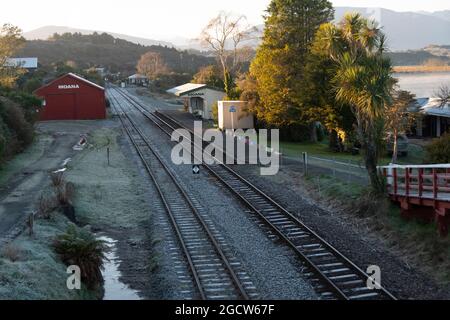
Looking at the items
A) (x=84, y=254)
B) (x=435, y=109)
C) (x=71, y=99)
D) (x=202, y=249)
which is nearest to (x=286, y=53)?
(x=435, y=109)

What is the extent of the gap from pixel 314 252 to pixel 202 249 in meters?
2.91

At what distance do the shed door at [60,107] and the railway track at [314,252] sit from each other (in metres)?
36.6

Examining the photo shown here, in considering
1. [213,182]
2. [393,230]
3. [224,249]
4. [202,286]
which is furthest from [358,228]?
[213,182]

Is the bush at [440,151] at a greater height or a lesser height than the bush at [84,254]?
greater

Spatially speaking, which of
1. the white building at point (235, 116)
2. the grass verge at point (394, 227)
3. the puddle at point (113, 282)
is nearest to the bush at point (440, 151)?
the grass verge at point (394, 227)

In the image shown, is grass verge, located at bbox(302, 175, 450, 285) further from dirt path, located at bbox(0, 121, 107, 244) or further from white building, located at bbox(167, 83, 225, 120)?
white building, located at bbox(167, 83, 225, 120)

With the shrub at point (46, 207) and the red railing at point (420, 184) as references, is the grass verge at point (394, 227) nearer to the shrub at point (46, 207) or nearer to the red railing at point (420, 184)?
the red railing at point (420, 184)

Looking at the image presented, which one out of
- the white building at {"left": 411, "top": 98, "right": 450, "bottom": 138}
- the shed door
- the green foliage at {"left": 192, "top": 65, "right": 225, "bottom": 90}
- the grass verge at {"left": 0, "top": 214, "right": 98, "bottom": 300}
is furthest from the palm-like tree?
the green foliage at {"left": 192, "top": 65, "right": 225, "bottom": 90}

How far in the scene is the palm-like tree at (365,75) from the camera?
19.1 meters

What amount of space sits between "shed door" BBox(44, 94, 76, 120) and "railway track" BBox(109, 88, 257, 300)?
32.8 metres

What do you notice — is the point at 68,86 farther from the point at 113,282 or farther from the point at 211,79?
the point at 113,282

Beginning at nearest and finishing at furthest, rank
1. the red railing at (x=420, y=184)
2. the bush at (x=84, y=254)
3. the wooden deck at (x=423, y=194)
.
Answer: the bush at (x=84, y=254), the wooden deck at (x=423, y=194), the red railing at (x=420, y=184)

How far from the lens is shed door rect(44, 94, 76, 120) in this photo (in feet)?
187
